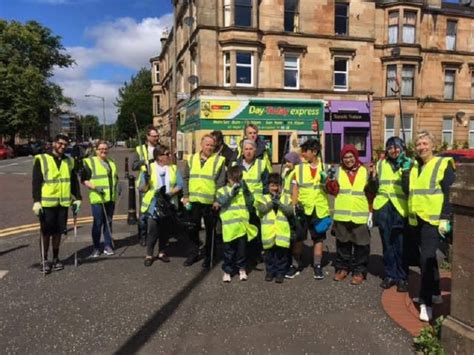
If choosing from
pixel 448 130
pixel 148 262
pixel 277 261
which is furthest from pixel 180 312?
pixel 448 130

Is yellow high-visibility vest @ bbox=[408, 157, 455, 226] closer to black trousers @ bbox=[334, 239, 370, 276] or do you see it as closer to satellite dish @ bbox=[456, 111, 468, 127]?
black trousers @ bbox=[334, 239, 370, 276]

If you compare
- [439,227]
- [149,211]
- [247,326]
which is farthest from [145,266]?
[439,227]

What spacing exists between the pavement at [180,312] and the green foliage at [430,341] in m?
0.09

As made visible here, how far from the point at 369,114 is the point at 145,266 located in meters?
23.9

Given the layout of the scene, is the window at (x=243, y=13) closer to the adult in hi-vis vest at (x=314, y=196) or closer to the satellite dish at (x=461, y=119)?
the satellite dish at (x=461, y=119)

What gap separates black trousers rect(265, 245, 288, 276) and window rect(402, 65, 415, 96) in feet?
85.9

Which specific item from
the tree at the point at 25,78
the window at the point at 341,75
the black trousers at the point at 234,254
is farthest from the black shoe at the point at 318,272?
the tree at the point at 25,78

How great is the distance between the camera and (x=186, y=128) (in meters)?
Answer: 30.0

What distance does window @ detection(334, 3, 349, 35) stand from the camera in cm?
2719

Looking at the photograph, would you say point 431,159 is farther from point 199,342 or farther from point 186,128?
point 186,128

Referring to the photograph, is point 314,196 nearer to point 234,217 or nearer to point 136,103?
point 234,217

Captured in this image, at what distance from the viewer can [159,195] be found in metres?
6.09

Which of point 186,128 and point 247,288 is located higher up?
point 186,128

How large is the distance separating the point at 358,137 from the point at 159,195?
24.5 metres
